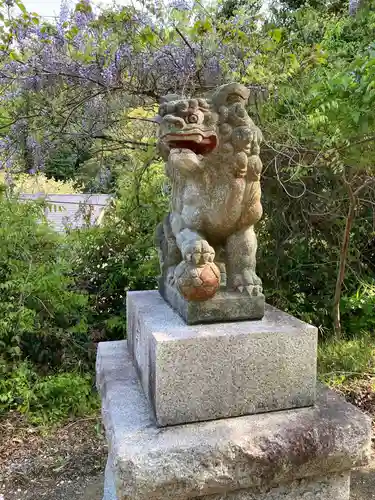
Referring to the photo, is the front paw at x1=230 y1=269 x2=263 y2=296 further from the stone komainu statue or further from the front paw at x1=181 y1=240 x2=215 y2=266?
the front paw at x1=181 y1=240 x2=215 y2=266

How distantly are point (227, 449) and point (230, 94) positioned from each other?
1.39 meters

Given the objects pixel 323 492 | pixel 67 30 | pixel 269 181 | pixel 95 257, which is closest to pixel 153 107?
pixel 67 30

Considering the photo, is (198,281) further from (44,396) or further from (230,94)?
(44,396)

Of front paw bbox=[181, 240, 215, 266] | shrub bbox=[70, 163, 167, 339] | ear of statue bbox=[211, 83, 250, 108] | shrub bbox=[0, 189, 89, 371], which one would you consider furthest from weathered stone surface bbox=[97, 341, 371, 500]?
shrub bbox=[70, 163, 167, 339]

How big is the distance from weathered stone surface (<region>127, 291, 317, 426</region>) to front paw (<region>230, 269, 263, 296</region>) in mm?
138

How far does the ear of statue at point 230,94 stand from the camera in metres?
1.84

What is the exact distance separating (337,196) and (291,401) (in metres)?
2.96

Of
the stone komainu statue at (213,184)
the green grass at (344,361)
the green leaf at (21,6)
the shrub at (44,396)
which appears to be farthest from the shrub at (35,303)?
the stone komainu statue at (213,184)

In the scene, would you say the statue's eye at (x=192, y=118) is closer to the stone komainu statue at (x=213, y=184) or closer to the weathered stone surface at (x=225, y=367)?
the stone komainu statue at (x=213, y=184)

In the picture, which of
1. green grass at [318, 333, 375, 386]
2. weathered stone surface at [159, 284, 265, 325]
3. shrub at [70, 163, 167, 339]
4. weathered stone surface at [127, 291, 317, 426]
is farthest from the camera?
shrub at [70, 163, 167, 339]

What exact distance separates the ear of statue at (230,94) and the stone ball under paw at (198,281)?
0.68m

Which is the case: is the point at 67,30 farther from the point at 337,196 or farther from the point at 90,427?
the point at 90,427

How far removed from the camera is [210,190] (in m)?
1.93

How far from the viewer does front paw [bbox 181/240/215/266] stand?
Result: 1.83 meters
